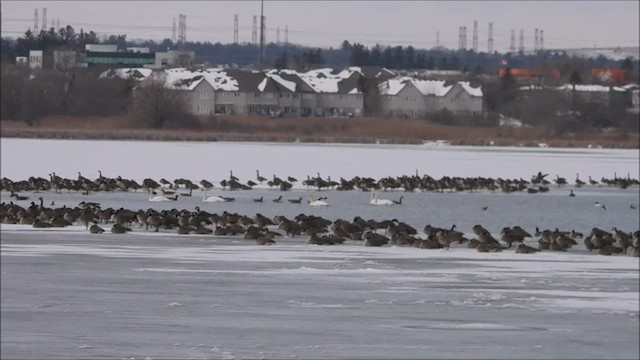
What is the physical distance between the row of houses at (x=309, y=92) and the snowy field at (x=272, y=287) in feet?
2.36

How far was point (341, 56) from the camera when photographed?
4.63m

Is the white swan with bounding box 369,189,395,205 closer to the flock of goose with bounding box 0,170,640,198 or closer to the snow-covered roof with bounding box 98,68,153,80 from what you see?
the flock of goose with bounding box 0,170,640,198

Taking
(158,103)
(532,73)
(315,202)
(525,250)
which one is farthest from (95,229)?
(315,202)

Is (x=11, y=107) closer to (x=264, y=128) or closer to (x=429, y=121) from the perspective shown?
(x=264, y=128)

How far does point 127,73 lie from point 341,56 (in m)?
0.90

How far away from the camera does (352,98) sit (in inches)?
224

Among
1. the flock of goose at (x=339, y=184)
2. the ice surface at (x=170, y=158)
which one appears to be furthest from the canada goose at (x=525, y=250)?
the ice surface at (x=170, y=158)

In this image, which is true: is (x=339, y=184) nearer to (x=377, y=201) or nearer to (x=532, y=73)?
(x=377, y=201)

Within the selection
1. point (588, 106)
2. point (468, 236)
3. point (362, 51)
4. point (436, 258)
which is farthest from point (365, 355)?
point (468, 236)

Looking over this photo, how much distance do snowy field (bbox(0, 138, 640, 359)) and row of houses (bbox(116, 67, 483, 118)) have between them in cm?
72

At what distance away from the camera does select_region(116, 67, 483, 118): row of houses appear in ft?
15.3

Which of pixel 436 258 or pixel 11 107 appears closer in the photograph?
pixel 11 107

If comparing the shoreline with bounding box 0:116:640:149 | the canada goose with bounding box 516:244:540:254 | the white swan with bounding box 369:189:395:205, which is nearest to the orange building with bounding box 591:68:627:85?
the shoreline with bounding box 0:116:640:149

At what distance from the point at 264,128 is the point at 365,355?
2382mm
